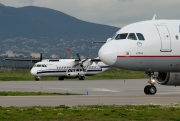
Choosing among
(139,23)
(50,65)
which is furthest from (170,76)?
(50,65)

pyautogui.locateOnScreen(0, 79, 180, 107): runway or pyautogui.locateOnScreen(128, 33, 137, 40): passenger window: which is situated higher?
pyautogui.locateOnScreen(128, 33, 137, 40): passenger window

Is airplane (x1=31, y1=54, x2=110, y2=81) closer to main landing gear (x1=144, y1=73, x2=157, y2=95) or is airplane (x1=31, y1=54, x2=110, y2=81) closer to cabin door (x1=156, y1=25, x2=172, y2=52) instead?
main landing gear (x1=144, y1=73, x2=157, y2=95)

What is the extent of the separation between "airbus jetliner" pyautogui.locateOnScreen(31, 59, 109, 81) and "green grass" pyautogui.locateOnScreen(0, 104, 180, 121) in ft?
217

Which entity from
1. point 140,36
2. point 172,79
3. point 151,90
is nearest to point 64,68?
point 172,79

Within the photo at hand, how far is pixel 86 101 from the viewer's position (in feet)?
98.0

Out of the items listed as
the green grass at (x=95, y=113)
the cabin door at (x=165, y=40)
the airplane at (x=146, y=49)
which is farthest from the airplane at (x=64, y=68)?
the green grass at (x=95, y=113)

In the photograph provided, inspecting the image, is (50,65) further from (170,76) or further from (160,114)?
(160,114)

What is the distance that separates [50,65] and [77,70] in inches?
210

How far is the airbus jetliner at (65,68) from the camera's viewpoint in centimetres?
9162

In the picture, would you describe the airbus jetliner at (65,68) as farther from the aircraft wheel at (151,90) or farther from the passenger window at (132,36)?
the passenger window at (132,36)

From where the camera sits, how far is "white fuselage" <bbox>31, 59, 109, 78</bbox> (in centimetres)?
9138

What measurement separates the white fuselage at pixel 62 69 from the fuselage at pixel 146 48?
185 feet

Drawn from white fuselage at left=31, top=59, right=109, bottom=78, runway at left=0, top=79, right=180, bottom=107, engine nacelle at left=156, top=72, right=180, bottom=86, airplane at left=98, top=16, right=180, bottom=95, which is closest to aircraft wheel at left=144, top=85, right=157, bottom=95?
airplane at left=98, top=16, right=180, bottom=95

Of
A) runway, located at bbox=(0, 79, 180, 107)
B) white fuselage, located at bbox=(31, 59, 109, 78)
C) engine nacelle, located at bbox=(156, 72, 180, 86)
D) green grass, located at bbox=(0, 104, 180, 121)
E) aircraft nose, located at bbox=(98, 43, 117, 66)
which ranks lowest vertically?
green grass, located at bbox=(0, 104, 180, 121)
